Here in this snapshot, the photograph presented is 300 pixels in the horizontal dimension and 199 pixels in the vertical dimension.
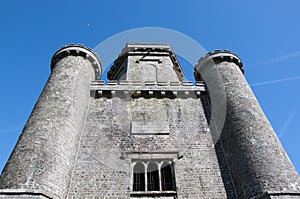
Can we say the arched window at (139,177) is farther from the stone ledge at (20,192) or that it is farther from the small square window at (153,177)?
the stone ledge at (20,192)

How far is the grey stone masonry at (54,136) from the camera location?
26.6 ft

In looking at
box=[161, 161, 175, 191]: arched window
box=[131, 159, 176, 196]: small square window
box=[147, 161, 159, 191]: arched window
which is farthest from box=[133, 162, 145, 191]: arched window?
box=[161, 161, 175, 191]: arched window

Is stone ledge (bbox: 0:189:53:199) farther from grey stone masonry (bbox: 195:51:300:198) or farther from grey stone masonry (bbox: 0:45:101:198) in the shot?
grey stone masonry (bbox: 195:51:300:198)

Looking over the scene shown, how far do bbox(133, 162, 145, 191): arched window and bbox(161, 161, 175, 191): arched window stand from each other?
2.60 feet

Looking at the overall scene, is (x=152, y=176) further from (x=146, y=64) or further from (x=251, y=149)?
(x=146, y=64)

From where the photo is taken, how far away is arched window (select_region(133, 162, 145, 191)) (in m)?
9.76

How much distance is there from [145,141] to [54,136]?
3854 mm

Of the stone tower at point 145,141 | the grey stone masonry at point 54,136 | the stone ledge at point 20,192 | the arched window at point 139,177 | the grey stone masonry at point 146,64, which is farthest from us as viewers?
the grey stone masonry at point 146,64

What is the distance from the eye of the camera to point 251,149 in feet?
32.1

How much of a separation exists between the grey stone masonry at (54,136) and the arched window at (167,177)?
3.62 metres

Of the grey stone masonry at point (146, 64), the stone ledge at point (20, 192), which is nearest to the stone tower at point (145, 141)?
the stone ledge at point (20, 192)

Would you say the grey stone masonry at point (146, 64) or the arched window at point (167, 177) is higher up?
the grey stone masonry at point (146, 64)

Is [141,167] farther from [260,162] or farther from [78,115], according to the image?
[260,162]

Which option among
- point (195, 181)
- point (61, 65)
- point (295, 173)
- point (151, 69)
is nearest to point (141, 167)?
point (195, 181)
